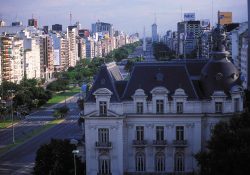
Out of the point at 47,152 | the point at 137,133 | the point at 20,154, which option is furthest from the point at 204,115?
the point at 20,154

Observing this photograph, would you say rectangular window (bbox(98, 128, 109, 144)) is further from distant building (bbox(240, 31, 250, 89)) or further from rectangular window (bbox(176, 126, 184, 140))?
distant building (bbox(240, 31, 250, 89))

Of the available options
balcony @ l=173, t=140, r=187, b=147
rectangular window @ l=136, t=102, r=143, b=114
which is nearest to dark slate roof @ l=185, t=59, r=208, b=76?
rectangular window @ l=136, t=102, r=143, b=114

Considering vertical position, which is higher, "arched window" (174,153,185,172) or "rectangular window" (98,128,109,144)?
"rectangular window" (98,128,109,144)

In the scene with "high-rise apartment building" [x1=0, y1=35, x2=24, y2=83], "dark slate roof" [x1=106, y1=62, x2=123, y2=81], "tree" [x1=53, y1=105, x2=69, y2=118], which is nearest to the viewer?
"dark slate roof" [x1=106, y1=62, x2=123, y2=81]

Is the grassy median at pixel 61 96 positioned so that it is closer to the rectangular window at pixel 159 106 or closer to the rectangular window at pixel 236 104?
the rectangular window at pixel 159 106

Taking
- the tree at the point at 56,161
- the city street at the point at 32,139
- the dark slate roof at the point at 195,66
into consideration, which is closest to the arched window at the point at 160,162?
the tree at the point at 56,161

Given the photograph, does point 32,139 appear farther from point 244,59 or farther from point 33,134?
point 244,59
